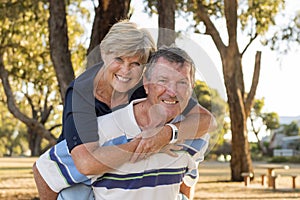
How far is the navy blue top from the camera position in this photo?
1.76 meters

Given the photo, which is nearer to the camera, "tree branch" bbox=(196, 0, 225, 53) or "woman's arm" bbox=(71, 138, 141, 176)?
"woman's arm" bbox=(71, 138, 141, 176)

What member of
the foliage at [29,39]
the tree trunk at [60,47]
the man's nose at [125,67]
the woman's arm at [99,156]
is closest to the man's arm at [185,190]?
the woman's arm at [99,156]

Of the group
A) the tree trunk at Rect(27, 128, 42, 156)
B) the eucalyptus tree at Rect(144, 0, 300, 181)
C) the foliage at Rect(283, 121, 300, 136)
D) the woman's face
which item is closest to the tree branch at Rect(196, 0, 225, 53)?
the eucalyptus tree at Rect(144, 0, 300, 181)

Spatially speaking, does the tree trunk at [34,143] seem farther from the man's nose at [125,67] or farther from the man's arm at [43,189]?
the man's nose at [125,67]

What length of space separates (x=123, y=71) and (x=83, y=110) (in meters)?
0.16

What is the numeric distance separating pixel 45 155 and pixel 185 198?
457 millimetres

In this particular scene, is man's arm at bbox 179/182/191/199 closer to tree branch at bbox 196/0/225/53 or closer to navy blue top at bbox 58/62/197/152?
navy blue top at bbox 58/62/197/152

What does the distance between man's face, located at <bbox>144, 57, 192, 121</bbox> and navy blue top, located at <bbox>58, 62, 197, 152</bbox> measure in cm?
11

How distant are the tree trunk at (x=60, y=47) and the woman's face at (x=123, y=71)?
271 inches

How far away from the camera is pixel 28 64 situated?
19.9 m

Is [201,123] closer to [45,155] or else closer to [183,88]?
[183,88]

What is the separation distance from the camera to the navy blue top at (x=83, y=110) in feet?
5.77

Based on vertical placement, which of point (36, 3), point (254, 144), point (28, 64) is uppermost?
Result: point (36, 3)

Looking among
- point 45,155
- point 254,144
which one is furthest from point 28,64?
point 254,144
